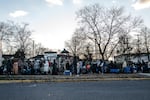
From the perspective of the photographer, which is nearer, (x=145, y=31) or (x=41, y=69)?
(x=41, y=69)

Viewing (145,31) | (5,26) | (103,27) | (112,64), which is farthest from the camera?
(145,31)

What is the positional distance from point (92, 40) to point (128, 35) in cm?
759

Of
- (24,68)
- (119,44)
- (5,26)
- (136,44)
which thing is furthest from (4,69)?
(136,44)

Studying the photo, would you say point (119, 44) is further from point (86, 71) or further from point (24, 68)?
point (24, 68)

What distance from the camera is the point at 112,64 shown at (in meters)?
38.8

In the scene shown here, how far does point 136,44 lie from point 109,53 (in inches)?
551

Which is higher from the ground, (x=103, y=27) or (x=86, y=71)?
(x=103, y=27)

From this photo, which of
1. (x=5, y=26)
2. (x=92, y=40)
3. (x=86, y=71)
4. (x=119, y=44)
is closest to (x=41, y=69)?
(x=86, y=71)

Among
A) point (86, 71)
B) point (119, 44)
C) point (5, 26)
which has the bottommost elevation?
point (86, 71)

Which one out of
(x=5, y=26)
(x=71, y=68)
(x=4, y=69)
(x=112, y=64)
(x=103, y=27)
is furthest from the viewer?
(x=5, y=26)

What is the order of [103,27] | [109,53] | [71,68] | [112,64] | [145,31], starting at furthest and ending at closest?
[145,31]
[109,53]
[103,27]
[112,64]
[71,68]

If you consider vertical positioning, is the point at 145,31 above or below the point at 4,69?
above

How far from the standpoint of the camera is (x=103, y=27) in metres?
68.9

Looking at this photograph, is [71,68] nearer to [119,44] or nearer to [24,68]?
[24,68]
